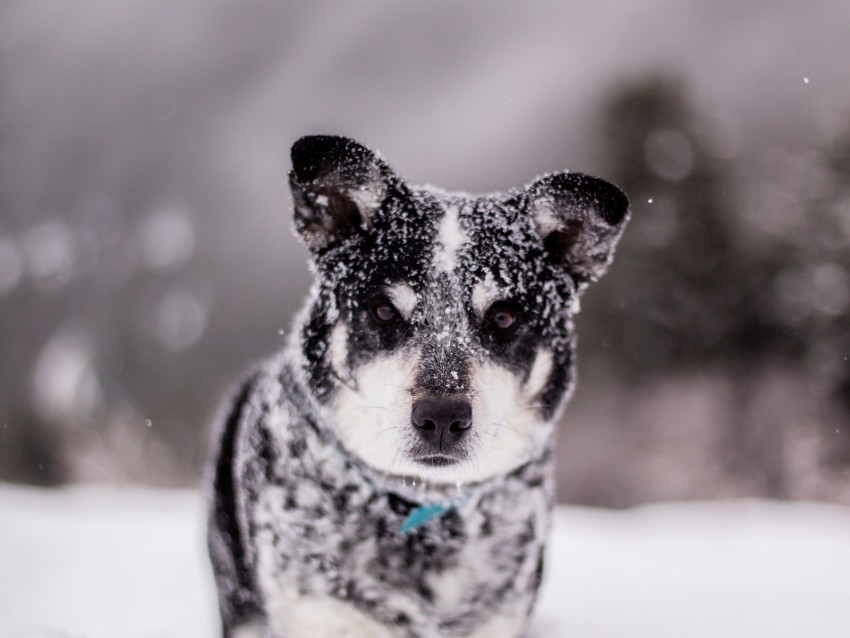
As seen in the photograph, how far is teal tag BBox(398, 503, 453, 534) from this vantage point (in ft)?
9.34

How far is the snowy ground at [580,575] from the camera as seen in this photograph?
440 centimetres

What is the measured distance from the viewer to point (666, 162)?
55.5 feet

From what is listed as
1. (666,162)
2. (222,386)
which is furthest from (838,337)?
(222,386)

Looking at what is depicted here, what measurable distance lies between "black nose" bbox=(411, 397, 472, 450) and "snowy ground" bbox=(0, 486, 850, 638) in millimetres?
2370

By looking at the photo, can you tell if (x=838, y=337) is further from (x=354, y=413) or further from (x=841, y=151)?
(x=354, y=413)

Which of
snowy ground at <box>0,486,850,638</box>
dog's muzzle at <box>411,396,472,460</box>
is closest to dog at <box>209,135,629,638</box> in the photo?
dog's muzzle at <box>411,396,472,460</box>

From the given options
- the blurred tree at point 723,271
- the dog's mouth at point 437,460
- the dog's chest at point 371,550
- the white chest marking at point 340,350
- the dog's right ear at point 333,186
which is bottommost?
the dog's chest at point 371,550

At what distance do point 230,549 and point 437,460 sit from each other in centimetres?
140

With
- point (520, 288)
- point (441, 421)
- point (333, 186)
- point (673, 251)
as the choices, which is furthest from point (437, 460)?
point (673, 251)

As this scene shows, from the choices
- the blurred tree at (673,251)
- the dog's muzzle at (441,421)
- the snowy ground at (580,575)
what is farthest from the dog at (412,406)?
the blurred tree at (673,251)

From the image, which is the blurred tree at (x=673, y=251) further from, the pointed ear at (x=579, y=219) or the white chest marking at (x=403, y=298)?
the white chest marking at (x=403, y=298)

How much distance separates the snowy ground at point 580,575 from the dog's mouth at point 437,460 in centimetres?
224

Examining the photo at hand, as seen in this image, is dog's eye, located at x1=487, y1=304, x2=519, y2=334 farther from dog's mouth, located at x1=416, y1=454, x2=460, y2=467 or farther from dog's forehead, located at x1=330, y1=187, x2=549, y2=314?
dog's mouth, located at x1=416, y1=454, x2=460, y2=467

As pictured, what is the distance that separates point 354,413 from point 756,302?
1631cm
